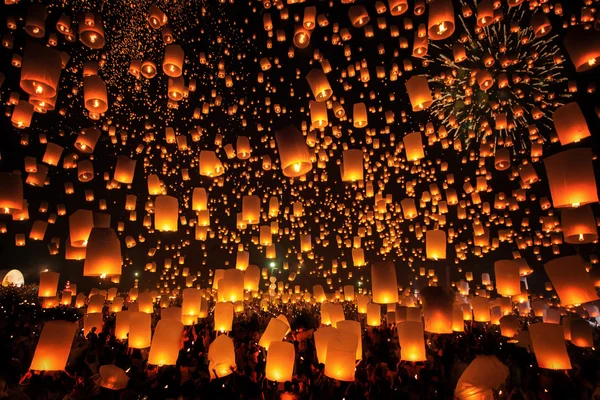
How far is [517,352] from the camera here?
6.20 m

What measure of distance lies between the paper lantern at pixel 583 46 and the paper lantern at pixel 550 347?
10.6 feet

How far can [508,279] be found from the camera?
700cm

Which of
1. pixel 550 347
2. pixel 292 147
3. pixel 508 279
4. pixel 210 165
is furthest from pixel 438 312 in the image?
pixel 210 165

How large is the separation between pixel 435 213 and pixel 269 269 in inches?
636

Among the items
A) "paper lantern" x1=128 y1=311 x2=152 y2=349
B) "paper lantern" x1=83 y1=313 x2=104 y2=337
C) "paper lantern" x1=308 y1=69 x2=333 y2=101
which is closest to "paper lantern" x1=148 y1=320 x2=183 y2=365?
"paper lantern" x1=128 y1=311 x2=152 y2=349

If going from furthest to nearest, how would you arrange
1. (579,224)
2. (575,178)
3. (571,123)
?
(571,123) < (579,224) < (575,178)

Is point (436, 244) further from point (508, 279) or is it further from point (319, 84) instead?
point (319, 84)

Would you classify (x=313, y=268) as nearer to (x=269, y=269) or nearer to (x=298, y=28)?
(x=269, y=269)

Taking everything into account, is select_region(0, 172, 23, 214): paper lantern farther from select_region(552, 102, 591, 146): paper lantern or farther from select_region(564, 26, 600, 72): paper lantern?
select_region(552, 102, 591, 146): paper lantern

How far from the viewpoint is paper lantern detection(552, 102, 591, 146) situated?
207 inches

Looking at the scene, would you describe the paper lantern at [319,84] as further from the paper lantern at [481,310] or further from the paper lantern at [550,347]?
the paper lantern at [481,310]

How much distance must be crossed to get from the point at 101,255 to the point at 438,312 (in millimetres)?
4640

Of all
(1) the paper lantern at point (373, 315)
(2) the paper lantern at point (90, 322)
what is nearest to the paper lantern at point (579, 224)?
(1) the paper lantern at point (373, 315)

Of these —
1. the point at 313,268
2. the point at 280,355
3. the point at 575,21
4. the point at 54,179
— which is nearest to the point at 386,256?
the point at 313,268
